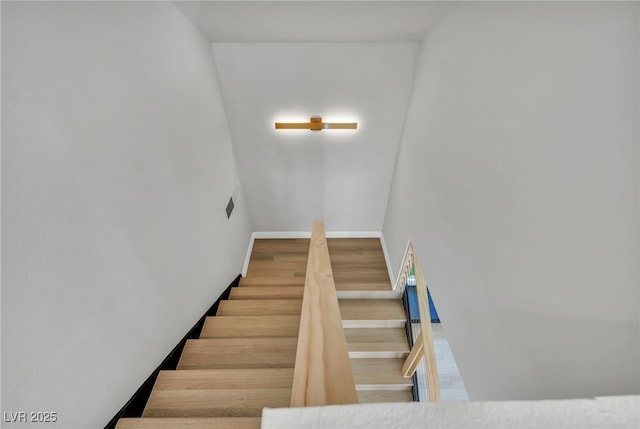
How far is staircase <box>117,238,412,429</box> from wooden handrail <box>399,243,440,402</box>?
0.22 m

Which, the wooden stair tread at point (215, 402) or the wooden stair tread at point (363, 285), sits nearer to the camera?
the wooden stair tread at point (215, 402)

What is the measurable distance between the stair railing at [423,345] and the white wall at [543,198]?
2.83 feet

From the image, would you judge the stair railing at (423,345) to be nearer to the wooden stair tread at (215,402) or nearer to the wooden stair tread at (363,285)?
the wooden stair tread at (363,285)

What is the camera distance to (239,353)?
6.10 ft

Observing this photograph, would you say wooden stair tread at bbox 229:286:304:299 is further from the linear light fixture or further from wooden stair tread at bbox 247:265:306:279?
the linear light fixture

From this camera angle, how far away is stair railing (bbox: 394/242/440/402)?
248 cm

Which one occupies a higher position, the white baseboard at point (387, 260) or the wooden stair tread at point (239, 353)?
the white baseboard at point (387, 260)

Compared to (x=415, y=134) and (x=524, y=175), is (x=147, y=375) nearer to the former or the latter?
(x=524, y=175)

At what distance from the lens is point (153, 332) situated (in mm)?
1550

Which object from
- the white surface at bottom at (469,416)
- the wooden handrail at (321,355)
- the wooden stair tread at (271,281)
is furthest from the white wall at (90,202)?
the wooden stair tread at (271,281)

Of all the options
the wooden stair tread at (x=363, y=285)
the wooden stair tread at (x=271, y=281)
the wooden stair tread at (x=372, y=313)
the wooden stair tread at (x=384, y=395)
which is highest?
the wooden stair tread at (x=271, y=281)

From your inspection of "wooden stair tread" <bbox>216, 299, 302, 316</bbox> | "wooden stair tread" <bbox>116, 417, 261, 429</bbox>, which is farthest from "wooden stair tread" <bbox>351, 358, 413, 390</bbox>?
"wooden stair tread" <bbox>116, 417, 261, 429</bbox>

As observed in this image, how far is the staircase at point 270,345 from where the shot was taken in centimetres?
140

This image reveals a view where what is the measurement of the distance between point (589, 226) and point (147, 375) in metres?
1.92
